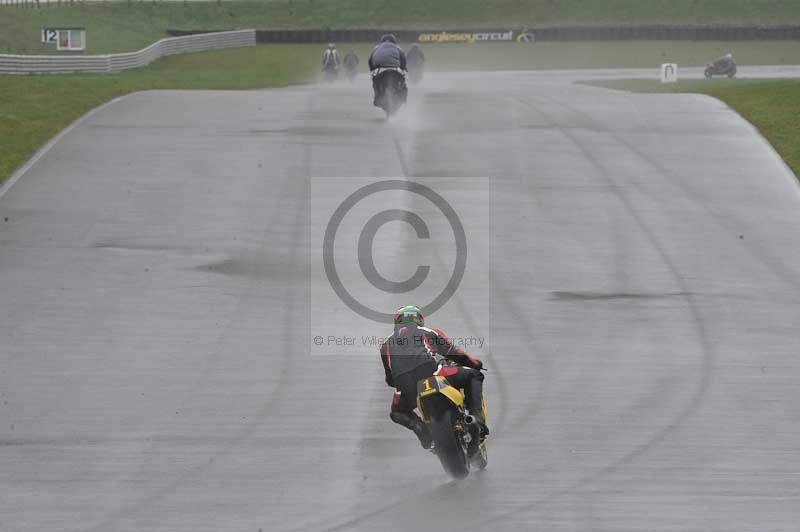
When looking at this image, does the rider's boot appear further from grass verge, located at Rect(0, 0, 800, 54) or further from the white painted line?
grass verge, located at Rect(0, 0, 800, 54)

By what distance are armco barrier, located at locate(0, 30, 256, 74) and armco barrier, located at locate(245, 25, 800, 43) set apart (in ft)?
7.68

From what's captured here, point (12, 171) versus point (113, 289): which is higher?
point (12, 171)

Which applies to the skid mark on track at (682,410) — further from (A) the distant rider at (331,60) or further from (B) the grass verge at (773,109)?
(A) the distant rider at (331,60)

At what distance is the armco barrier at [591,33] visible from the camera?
59.7 m

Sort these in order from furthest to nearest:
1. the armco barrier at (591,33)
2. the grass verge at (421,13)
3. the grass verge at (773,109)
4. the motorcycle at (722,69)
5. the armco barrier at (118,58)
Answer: the grass verge at (421,13) → the armco barrier at (591,33) → the motorcycle at (722,69) → the armco barrier at (118,58) → the grass verge at (773,109)

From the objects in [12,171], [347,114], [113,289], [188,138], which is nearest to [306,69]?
[347,114]

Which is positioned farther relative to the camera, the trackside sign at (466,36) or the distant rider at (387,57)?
the trackside sign at (466,36)

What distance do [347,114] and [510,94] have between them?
5997mm

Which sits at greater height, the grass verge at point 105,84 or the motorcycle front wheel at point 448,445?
the grass verge at point 105,84

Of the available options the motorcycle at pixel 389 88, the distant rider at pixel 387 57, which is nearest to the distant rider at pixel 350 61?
the motorcycle at pixel 389 88

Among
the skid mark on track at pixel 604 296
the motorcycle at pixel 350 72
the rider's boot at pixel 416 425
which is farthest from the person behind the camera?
the motorcycle at pixel 350 72

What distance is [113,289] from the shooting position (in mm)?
15164

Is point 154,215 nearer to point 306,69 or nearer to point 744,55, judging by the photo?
point 306,69

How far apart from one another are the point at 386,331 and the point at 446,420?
4.78 m
